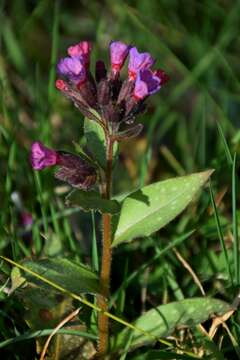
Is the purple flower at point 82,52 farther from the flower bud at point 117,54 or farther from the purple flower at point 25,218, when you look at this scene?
the purple flower at point 25,218

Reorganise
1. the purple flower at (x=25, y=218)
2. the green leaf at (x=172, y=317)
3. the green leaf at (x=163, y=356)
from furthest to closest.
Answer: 1. the purple flower at (x=25, y=218)
2. the green leaf at (x=172, y=317)
3. the green leaf at (x=163, y=356)

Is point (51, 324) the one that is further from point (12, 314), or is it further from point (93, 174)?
point (93, 174)

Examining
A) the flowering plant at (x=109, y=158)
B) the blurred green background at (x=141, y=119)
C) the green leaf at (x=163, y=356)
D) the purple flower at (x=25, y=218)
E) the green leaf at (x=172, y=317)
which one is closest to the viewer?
the green leaf at (x=163, y=356)

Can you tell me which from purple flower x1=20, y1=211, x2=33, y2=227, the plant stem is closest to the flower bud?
the plant stem

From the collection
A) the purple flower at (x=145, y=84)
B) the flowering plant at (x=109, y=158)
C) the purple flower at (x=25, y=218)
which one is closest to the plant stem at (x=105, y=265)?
the flowering plant at (x=109, y=158)

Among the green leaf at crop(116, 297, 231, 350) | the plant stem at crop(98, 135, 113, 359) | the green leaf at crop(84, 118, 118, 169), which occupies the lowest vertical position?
the green leaf at crop(116, 297, 231, 350)

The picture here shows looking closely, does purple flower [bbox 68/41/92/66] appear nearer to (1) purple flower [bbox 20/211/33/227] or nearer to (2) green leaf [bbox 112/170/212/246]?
(2) green leaf [bbox 112/170/212/246]

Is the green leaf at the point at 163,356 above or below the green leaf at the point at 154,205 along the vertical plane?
below
